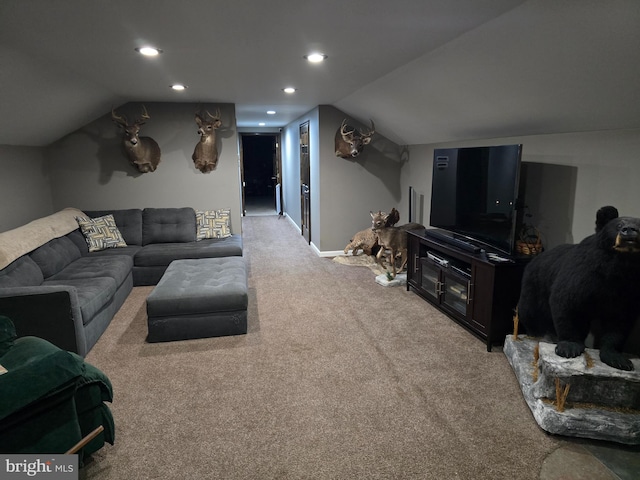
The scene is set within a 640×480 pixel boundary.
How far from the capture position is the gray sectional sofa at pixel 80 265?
2.71 metres

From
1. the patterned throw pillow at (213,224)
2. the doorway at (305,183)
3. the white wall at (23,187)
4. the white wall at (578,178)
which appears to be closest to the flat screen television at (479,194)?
the white wall at (578,178)

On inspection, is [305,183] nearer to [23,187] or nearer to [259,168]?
[23,187]

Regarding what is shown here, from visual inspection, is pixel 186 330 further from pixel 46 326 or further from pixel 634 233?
pixel 634 233

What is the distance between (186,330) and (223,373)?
2.16 ft

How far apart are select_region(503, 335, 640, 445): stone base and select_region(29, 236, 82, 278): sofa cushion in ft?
13.3

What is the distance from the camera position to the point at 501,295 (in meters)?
2.95

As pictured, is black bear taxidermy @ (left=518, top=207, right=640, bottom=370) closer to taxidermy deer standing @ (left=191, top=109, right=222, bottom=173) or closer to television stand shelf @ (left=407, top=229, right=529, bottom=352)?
television stand shelf @ (left=407, top=229, right=529, bottom=352)

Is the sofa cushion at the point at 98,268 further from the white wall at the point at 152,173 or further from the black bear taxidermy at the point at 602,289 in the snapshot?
the black bear taxidermy at the point at 602,289

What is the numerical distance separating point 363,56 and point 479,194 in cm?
146

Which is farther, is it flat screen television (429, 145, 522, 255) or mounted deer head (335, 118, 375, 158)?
mounted deer head (335, 118, 375, 158)

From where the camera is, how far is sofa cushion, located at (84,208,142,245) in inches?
201

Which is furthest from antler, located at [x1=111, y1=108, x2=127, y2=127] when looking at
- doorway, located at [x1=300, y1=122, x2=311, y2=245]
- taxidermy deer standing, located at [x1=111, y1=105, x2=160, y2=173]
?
doorway, located at [x1=300, y1=122, x2=311, y2=245]

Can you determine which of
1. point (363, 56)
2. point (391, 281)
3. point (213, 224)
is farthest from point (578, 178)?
point (213, 224)

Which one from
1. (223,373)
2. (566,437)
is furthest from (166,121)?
(566,437)
